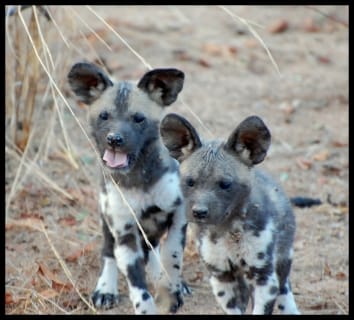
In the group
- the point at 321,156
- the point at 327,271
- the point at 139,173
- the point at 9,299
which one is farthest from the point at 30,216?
the point at 321,156

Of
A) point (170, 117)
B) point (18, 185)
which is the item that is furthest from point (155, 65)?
point (170, 117)

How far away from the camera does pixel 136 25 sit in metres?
10.6

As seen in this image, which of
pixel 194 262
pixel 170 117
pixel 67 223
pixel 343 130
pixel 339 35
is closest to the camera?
pixel 170 117

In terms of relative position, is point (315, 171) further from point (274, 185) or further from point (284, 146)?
point (274, 185)

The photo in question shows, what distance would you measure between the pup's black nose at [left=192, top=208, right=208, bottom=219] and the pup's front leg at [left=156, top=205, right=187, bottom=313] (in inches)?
34.2

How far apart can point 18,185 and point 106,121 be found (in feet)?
5.36

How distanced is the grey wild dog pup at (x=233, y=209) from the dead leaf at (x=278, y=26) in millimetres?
5276

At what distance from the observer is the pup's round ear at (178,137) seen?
5.18 meters

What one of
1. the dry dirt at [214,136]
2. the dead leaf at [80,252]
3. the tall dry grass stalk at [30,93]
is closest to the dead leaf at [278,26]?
the dry dirt at [214,136]

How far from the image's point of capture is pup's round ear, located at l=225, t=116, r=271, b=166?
5.10m

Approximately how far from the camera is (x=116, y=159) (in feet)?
18.4

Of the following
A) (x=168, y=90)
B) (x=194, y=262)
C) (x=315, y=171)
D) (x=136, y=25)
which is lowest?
(x=194, y=262)

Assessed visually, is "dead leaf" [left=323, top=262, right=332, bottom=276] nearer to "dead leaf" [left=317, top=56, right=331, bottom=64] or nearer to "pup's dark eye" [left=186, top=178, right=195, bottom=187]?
"pup's dark eye" [left=186, top=178, right=195, bottom=187]

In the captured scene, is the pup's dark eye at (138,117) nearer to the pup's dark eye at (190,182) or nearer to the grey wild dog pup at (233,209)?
the grey wild dog pup at (233,209)
